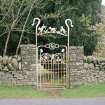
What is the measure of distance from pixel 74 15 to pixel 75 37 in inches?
39.2

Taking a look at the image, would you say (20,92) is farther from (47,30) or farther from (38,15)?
(38,15)

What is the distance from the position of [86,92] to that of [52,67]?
256 centimetres

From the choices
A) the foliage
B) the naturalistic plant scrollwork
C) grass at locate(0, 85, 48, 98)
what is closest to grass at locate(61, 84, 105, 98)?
grass at locate(0, 85, 48, 98)

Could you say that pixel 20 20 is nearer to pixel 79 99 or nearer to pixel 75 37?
pixel 75 37

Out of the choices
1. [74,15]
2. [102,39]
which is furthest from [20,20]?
[102,39]

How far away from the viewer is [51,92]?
765 inches

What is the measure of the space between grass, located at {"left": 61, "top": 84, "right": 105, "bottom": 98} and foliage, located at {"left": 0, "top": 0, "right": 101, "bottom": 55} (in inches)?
138

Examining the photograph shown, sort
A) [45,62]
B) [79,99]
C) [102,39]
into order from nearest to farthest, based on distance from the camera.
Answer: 1. [79,99]
2. [45,62]
3. [102,39]

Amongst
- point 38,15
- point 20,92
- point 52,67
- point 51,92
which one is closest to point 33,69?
point 52,67

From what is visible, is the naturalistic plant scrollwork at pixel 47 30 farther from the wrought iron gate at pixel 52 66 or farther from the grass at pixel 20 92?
the grass at pixel 20 92

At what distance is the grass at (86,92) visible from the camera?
714 inches

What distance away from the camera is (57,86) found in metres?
20.5

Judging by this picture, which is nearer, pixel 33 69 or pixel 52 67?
pixel 33 69

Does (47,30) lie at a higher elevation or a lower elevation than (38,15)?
lower
